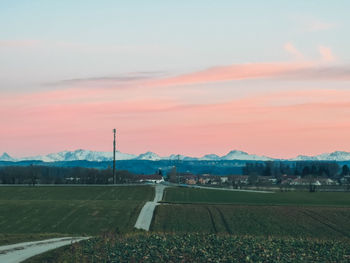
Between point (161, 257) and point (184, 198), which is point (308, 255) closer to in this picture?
point (161, 257)

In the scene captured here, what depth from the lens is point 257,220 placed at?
257ft

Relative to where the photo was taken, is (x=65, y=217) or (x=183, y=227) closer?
(x=183, y=227)

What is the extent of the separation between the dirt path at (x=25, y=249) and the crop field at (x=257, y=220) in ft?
67.1

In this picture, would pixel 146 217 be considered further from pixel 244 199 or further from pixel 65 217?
pixel 244 199

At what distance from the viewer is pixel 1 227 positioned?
76375mm

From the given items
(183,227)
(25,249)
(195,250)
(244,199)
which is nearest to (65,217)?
(183,227)

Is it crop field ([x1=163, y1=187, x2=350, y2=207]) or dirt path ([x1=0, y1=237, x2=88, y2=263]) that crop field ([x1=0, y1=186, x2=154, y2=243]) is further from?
crop field ([x1=163, y1=187, x2=350, y2=207])

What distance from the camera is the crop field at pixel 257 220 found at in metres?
70.6

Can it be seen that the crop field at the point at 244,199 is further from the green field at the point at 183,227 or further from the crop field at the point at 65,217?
the crop field at the point at 65,217

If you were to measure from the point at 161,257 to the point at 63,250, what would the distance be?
10.3m

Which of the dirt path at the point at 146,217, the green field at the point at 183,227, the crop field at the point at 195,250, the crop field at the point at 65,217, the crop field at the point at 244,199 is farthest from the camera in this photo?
the crop field at the point at 244,199

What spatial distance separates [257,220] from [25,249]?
38.9 meters

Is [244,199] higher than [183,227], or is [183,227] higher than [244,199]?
[244,199]

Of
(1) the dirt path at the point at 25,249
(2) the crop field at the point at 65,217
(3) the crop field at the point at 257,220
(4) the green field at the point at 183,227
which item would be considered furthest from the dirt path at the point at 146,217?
(1) the dirt path at the point at 25,249
